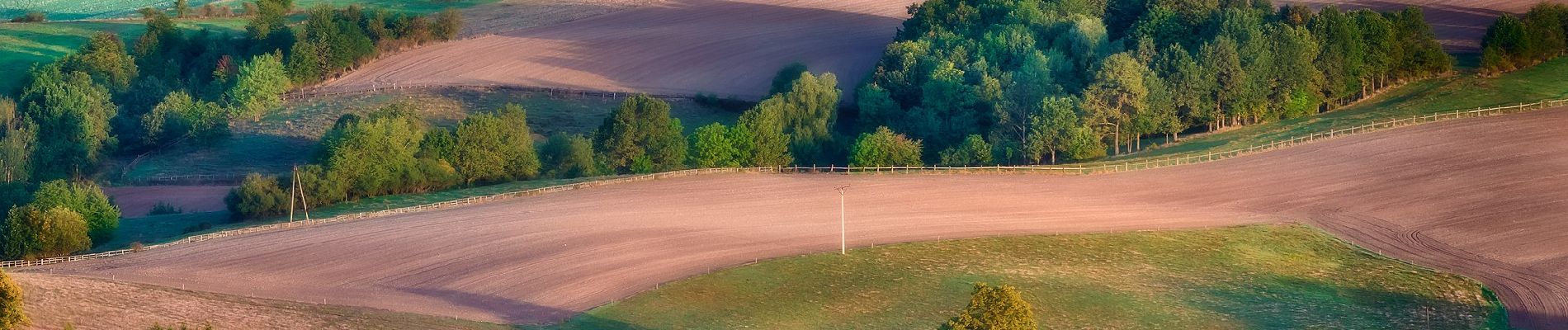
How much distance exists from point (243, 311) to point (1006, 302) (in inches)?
1006

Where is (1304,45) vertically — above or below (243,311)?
above

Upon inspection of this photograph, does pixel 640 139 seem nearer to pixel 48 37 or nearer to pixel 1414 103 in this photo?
pixel 1414 103

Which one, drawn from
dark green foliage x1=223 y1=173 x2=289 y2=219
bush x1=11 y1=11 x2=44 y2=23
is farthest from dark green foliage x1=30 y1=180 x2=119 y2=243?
bush x1=11 y1=11 x2=44 y2=23

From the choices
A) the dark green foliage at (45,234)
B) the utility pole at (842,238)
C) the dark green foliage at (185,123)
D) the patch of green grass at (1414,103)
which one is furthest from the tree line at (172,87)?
the patch of green grass at (1414,103)

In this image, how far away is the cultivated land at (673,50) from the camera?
383ft

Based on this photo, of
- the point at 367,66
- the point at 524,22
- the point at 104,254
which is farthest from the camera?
Result: the point at 524,22

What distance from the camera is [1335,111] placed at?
9931 centimetres

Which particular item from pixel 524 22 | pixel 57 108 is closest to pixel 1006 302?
pixel 57 108

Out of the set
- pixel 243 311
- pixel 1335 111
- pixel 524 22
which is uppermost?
pixel 524 22

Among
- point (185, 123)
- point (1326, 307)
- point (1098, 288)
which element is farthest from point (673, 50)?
point (1326, 307)

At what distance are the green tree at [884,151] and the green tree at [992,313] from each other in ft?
126

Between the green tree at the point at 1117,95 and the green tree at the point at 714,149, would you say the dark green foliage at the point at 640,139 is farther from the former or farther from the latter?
the green tree at the point at 1117,95

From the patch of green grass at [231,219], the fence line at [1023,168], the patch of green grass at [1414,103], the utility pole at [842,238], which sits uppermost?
the patch of green grass at [1414,103]

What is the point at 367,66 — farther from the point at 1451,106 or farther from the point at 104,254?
the point at 1451,106
